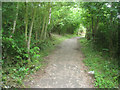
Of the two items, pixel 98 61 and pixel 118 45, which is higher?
pixel 118 45

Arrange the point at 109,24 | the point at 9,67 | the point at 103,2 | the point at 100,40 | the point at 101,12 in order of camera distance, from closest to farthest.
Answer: the point at 9,67, the point at 103,2, the point at 101,12, the point at 109,24, the point at 100,40

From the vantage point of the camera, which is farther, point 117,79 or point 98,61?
point 98,61

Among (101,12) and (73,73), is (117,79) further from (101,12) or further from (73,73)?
(101,12)

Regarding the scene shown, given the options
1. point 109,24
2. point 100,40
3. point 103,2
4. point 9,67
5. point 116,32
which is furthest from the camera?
point 100,40

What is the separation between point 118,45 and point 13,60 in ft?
16.0

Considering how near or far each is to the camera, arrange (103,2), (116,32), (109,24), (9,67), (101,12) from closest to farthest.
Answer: (9,67) → (103,2) → (101,12) → (116,32) → (109,24)

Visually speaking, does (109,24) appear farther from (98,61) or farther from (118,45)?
(98,61)

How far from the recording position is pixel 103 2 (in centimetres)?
488

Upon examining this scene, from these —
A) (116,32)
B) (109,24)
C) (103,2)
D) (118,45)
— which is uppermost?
(103,2)

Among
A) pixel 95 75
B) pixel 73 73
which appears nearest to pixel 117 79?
pixel 95 75

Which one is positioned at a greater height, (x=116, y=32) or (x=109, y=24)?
(x=109, y=24)

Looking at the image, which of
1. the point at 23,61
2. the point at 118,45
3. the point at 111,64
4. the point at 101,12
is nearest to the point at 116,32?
the point at 118,45

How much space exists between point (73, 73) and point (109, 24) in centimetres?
345

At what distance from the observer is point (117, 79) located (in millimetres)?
4090
